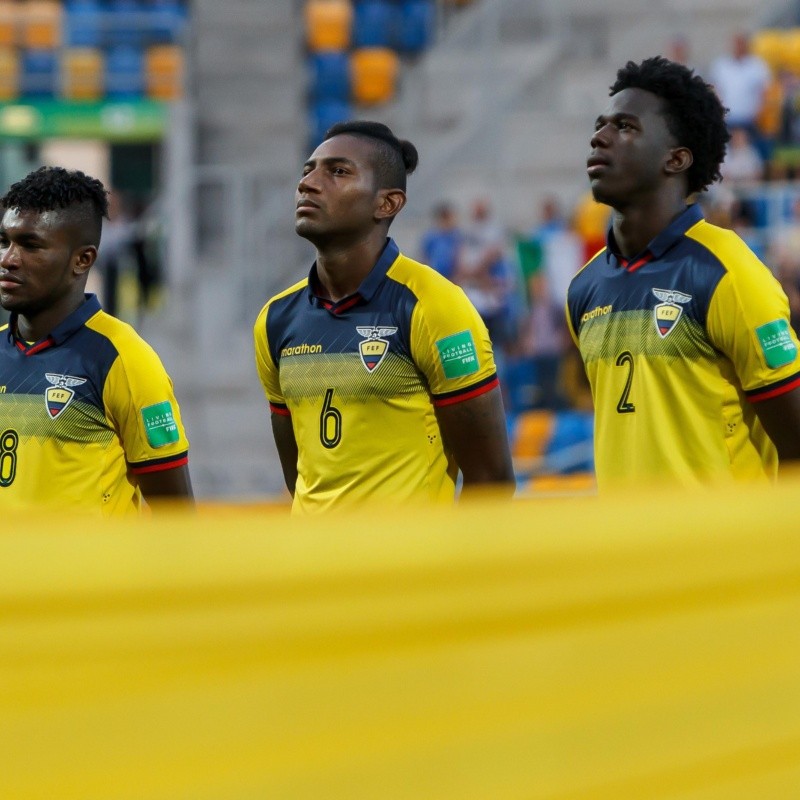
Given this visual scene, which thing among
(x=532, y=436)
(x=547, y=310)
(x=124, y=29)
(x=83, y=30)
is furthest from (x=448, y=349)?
(x=83, y=30)

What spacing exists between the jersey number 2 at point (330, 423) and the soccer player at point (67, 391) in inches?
17.1

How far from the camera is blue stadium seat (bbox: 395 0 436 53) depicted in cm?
2048

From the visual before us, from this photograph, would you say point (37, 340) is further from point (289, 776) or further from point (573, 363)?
point (573, 363)

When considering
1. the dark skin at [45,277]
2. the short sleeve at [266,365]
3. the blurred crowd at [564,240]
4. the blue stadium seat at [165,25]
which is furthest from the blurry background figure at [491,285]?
the dark skin at [45,277]

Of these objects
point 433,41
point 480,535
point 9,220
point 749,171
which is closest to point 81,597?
point 480,535

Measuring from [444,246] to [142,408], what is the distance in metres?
10.1

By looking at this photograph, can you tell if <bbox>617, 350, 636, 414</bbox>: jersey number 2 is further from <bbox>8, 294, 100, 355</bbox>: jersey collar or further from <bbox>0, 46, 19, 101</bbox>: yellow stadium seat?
<bbox>0, 46, 19, 101</bbox>: yellow stadium seat

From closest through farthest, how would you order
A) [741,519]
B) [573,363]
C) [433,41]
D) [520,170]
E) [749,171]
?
[741,519], [573,363], [749,171], [520,170], [433,41]

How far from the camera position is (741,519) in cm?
261

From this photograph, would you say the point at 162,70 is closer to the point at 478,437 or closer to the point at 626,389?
the point at 478,437

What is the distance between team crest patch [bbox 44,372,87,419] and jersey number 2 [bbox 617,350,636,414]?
5.11 ft

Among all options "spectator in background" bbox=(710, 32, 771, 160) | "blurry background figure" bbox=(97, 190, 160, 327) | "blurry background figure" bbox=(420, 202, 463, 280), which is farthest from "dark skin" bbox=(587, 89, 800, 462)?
"blurry background figure" bbox=(97, 190, 160, 327)

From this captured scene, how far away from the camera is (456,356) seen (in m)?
4.64

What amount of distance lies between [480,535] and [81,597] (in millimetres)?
573
